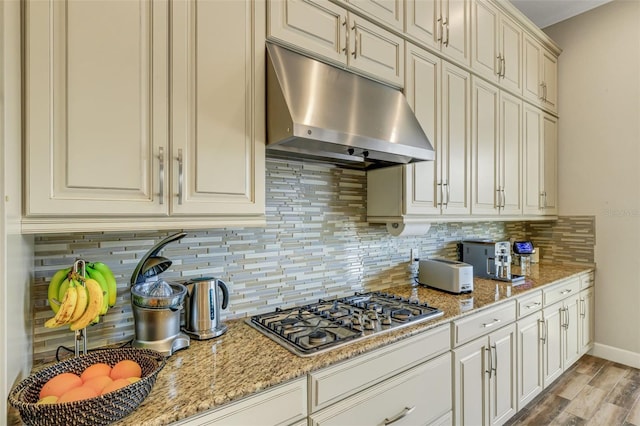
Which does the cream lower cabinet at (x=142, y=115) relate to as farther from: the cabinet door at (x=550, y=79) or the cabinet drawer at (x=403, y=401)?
the cabinet door at (x=550, y=79)

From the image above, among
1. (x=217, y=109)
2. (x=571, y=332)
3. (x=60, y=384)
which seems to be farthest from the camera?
(x=571, y=332)

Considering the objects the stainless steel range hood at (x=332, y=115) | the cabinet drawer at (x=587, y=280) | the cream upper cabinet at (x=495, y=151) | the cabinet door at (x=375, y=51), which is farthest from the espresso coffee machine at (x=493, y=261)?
the cabinet door at (x=375, y=51)

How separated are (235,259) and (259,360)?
1.84 ft

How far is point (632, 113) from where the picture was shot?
2.86m

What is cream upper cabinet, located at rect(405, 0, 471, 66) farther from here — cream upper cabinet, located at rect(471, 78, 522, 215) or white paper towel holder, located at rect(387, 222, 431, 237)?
white paper towel holder, located at rect(387, 222, 431, 237)

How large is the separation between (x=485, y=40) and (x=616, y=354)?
296cm

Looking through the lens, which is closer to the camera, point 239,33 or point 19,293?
point 19,293

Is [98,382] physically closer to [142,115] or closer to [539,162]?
[142,115]

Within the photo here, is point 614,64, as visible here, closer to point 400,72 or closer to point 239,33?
point 400,72

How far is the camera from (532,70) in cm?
292

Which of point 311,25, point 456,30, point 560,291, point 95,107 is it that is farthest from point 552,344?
point 95,107

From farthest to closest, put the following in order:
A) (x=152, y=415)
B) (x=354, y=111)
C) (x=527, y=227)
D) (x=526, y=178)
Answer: (x=527, y=227), (x=526, y=178), (x=354, y=111), (x=152, y=415)

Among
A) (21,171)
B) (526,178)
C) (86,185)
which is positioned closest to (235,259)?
(86,185)

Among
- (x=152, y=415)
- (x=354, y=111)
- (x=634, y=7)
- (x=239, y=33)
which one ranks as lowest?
(x=152, y=415)
